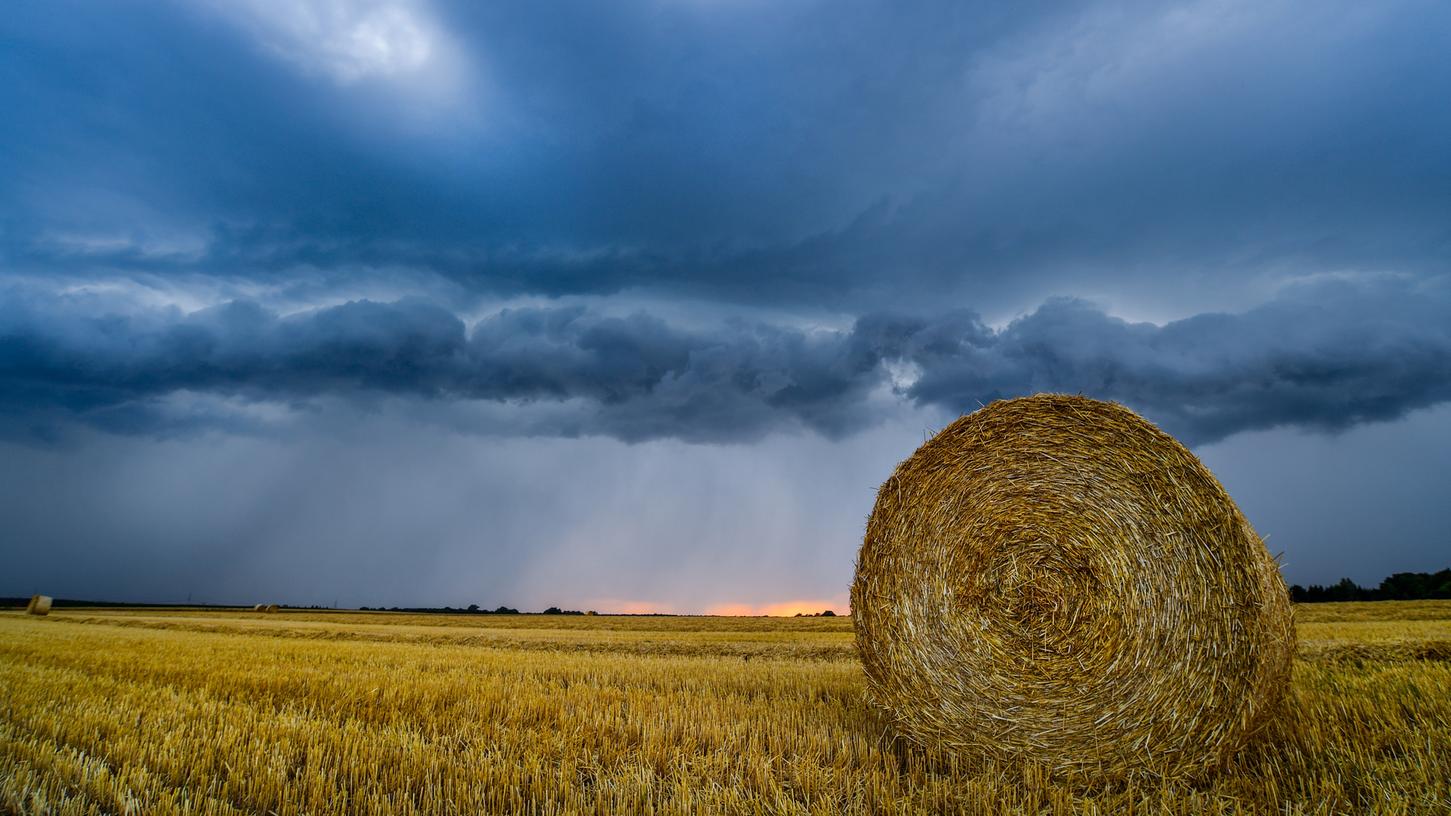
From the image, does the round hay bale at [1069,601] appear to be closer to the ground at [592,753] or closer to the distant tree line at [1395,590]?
the ground at [592,753]

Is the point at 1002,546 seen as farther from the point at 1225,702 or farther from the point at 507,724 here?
the point at 507,724

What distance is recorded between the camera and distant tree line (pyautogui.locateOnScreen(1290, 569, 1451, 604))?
43344 mm

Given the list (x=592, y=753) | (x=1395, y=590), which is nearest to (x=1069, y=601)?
(x=592, y=753)

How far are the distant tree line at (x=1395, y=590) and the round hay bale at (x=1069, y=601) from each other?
5054 cm

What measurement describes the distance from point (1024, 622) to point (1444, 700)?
3416 mm

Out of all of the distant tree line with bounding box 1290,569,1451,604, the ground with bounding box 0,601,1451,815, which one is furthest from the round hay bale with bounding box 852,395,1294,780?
the distant tree line with bounding box 1290,569,1451,604

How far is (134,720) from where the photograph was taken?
5.55 metres

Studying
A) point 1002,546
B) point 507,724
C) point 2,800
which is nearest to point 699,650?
point 507,724

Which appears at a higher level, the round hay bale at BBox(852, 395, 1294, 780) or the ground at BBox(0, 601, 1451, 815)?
the round hay bale at BBox(852, 395, 1294, 780)

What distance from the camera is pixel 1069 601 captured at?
4832 millimetres

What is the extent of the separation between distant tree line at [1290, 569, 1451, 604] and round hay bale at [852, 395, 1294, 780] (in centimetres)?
5054

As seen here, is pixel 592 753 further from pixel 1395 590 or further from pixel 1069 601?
pixel 1395 590

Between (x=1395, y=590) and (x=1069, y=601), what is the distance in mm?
58078

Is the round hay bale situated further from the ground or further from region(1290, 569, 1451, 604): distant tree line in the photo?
region(1290, 569, 1451, 604): distant tree line
